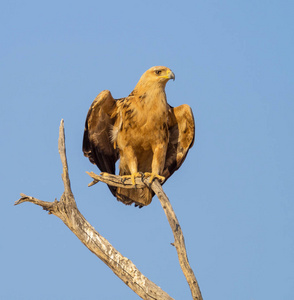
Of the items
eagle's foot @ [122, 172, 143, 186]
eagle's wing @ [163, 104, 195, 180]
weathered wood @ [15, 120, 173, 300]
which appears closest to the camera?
weathered wood @ [15, 120, 173, 300]

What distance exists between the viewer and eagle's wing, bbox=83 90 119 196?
10.1m

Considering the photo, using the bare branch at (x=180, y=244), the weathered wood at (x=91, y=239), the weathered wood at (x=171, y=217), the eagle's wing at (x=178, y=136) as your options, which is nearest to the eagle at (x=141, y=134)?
the eagle's wing at (x=178, y=136)

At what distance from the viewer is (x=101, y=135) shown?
1038 cm

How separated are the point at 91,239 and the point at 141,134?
6.37 feet

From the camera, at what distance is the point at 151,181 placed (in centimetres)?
962

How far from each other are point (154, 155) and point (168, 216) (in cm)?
151

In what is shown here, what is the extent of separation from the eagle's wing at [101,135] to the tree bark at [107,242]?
0.98 metres

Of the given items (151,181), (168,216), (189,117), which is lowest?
(168,216)

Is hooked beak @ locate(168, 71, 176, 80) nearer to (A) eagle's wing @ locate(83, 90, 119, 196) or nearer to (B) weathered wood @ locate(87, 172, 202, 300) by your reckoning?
(A) eagle's wing @ locate(83, 90, 119, 196)

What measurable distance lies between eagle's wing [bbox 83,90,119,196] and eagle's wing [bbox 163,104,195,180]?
0.93 m

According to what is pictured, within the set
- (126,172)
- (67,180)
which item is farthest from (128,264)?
(126,172)

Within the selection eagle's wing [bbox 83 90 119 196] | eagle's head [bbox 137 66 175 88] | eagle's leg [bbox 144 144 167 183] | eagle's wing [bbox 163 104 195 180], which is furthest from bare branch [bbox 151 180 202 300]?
eagle's head [bbox 137 66 175 88]

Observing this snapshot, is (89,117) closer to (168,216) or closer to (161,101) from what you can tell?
(161,101)

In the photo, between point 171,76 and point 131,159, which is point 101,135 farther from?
point 171,76
